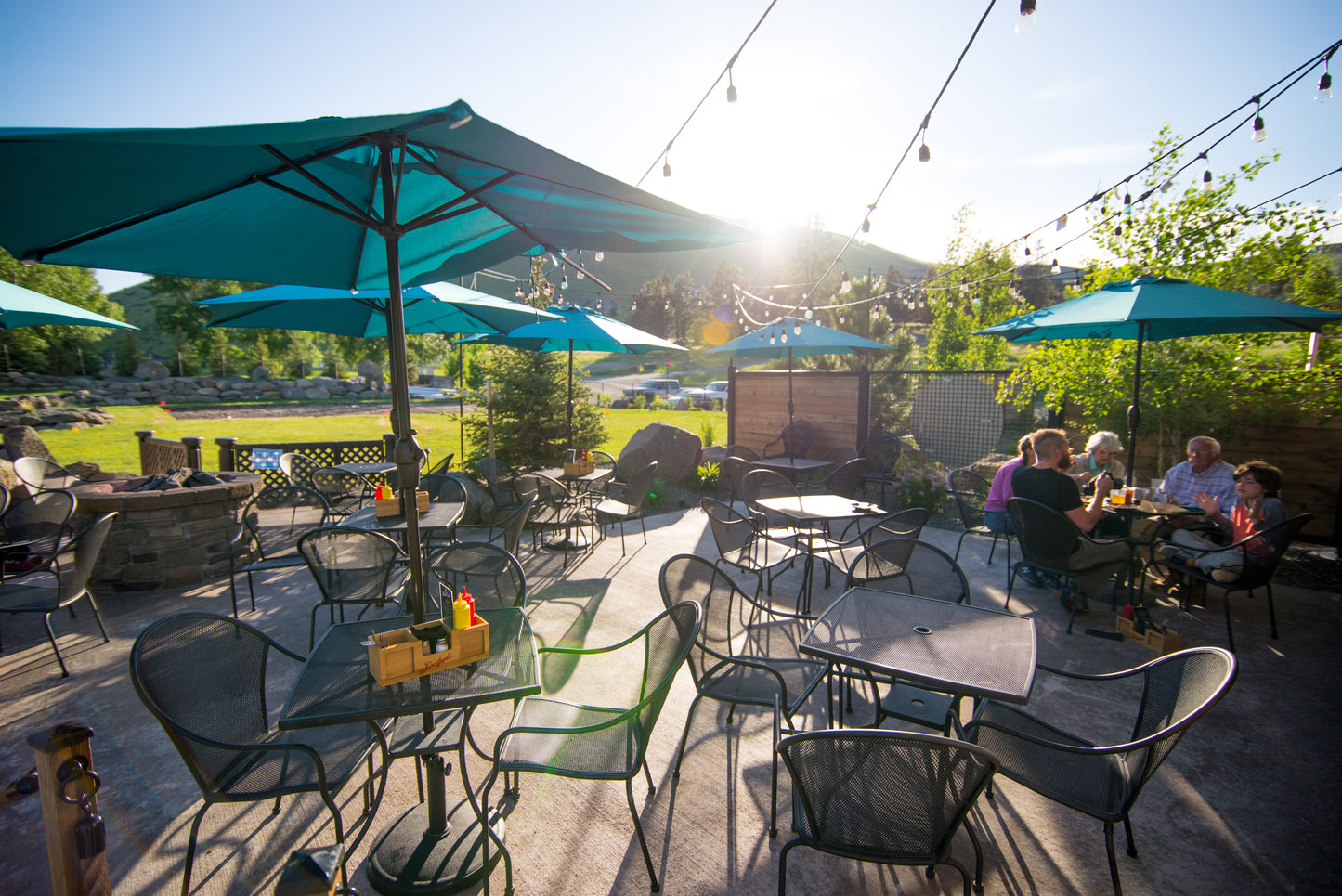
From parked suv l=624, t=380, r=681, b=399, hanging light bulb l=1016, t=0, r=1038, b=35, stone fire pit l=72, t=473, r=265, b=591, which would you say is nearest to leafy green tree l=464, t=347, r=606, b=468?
stone fire pit l=72, t=473, r=265, b=591

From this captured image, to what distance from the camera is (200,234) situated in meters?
3.05

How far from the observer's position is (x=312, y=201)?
6.70 ft

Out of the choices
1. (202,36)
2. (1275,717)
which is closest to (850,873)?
(1275,717)

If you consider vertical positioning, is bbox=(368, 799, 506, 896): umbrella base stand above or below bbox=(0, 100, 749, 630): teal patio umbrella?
below

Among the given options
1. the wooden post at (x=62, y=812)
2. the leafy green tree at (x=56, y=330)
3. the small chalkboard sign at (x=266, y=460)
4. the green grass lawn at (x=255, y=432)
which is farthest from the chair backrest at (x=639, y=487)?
the leafy green tree at (x=56, y=330)

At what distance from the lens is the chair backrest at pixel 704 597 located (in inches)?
109

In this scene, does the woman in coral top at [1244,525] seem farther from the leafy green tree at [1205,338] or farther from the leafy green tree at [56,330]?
the leafy green tree at [56,330]

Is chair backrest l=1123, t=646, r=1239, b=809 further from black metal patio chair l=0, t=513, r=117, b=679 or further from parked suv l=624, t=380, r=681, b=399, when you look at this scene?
parked suv l=624, t=380, r=681, b=399

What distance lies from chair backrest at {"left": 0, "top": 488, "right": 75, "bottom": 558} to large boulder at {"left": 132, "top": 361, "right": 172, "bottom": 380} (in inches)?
1450

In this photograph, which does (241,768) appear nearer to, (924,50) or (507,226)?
(507,226)

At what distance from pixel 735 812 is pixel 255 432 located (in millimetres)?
21343

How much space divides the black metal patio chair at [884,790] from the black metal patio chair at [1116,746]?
0.35 meters

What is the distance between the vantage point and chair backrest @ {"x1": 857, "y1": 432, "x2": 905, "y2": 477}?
26.3ft

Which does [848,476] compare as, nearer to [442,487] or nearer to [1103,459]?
[1103,459]
